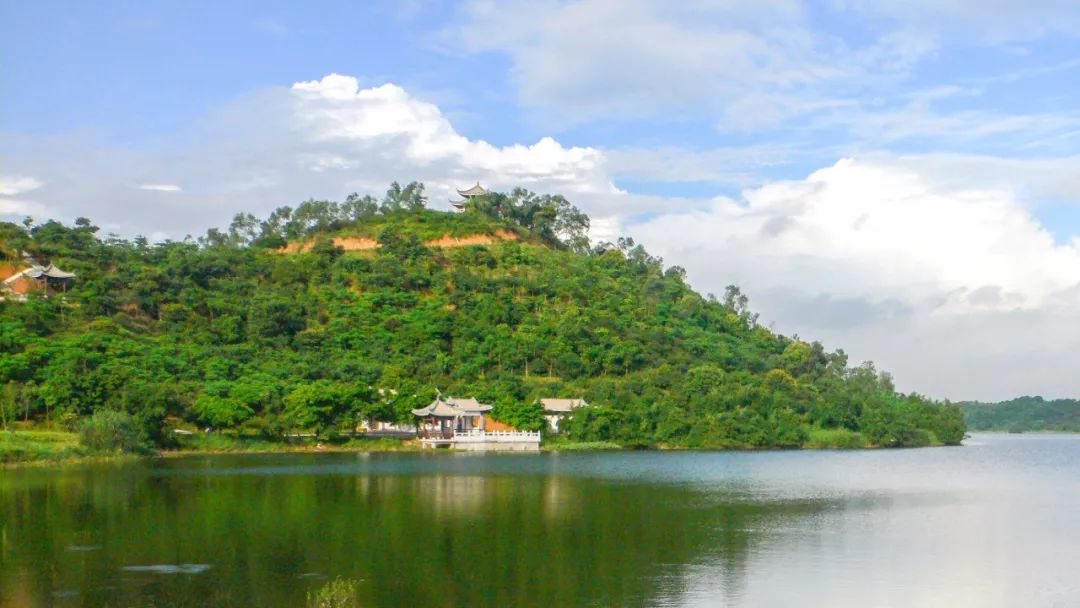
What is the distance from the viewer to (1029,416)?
617 feet

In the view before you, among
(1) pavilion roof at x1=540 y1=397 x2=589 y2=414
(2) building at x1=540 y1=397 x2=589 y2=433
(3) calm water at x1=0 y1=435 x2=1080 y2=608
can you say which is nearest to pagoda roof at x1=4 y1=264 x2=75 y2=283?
(3) calm water at x1=0 y1=435 x2=1080 y2=608

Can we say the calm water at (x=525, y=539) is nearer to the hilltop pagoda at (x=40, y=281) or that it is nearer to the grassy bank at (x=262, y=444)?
the grassy bank at (x=262, y=444)

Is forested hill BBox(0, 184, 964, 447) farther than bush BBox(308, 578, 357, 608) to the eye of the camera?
Yes

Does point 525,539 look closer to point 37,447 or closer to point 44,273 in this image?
point 37,447

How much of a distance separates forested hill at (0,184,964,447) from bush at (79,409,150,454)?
1.93 metres

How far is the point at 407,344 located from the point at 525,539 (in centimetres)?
5693

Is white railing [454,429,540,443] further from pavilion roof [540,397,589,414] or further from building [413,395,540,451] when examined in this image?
pavilion roof [540,397,589,414]

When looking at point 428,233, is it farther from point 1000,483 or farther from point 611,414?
point 1000,483

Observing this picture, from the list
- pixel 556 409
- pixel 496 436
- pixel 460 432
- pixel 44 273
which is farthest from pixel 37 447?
pixel 44 273

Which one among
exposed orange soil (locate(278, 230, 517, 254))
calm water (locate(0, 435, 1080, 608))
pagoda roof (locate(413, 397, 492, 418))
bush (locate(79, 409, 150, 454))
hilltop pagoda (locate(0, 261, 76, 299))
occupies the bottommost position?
calm water (locate(0, 435, 1080, 608))

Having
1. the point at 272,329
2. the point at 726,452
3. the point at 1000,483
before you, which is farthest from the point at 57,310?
the point at 1000,483

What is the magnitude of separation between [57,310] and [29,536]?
187 feet

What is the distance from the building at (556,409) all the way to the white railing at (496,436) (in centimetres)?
267

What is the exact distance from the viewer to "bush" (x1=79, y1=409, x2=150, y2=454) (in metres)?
52.1
